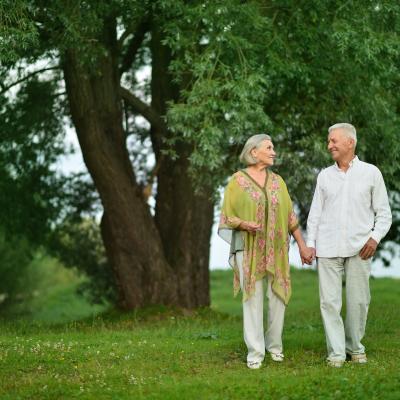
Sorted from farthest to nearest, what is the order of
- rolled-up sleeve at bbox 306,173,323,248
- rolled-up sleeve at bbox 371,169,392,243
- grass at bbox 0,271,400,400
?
rolled-up sleeve at bbox 306,173,323,248
rolled-up sleeve at bbox 371,169,392,243
grass at bbox 0,271,400,400

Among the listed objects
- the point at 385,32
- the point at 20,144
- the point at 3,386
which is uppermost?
the point at 385,32

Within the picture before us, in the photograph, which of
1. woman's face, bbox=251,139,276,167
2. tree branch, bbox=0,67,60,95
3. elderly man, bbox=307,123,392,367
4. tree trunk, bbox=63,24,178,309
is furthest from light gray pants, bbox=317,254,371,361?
tree branch, bbox=0,67,60,95

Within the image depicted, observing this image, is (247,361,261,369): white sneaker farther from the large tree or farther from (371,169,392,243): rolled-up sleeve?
the large tree

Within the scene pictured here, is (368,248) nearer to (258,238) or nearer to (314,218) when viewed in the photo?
(314,218)

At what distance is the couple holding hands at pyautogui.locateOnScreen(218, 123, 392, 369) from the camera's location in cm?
1048

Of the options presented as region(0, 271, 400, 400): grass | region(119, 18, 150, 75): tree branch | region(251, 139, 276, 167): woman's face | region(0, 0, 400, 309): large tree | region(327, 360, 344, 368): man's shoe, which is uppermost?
region(119, 18, 150, 75): tree branch

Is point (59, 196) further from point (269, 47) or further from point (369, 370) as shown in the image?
point (369, 370)

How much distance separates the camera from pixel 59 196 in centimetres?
2300

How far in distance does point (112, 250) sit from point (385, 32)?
714 centimetres

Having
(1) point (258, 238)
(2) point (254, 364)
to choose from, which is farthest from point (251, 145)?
(2) point (254, 364)

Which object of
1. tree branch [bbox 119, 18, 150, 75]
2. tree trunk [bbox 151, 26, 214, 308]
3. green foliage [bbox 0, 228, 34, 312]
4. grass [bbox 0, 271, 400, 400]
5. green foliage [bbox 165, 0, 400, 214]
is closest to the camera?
grass [bbox 0, 271, 400, 400]

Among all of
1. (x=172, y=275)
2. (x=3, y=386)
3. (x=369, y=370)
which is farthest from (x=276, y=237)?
(x=172, y=275)

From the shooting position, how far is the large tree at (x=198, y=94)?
15.2 metres

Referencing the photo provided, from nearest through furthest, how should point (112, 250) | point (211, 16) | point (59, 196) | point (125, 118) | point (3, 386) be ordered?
1. point (3, 386)
2. point (211, 16)
3. point (112, 250)
4. point (125, 118)
5. point (59, 196)
